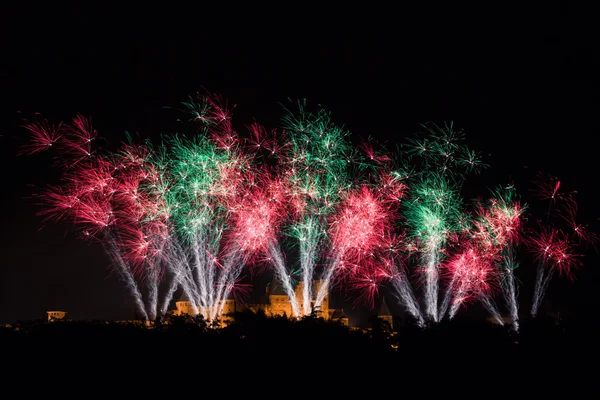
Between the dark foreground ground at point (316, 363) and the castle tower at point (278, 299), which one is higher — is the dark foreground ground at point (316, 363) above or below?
below

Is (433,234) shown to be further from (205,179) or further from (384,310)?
(384,310)

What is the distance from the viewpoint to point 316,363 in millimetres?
10492

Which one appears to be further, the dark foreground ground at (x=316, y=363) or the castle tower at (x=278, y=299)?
the castle tower at (x=278, y=299)

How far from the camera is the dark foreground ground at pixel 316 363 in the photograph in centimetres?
1002

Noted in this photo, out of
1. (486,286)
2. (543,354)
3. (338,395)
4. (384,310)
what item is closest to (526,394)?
(543,354)

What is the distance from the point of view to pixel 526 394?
9891 mm

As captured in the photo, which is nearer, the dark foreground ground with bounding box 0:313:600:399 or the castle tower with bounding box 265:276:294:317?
the dark foreground ground with bounding box 0:313:600:399

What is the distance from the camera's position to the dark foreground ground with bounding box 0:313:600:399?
10.0 metres

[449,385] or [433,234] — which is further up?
[433,234]

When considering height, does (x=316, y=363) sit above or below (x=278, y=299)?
below

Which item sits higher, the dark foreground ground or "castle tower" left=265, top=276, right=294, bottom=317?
"castle tower" left=265, top=276, right=294, bottom=317

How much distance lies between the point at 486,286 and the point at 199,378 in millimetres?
21217

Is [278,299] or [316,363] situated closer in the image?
[316,363]

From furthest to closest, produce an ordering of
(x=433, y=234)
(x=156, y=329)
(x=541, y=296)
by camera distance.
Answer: (x=541, y=296)
(x=433, y=234)
(x=156, y=329)
